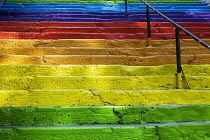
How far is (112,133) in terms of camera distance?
172cm

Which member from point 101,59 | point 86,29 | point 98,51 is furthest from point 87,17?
point 101,59

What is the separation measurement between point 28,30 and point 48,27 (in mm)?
320

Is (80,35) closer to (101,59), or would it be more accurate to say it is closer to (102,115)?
(101,59)

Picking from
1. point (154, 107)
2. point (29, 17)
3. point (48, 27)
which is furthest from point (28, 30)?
point (154, 107)

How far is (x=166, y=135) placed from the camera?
174 cm

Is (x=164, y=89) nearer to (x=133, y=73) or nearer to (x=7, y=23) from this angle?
(x=133, y=73)

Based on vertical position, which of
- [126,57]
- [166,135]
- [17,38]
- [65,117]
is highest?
[17,38]

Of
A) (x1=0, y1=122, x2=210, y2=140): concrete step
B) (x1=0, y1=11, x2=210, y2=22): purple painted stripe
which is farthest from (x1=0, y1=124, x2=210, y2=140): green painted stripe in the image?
(x1=0, y1=11, x2=210, y2=22): purple painted stripe

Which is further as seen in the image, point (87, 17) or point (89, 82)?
point (87, 17)

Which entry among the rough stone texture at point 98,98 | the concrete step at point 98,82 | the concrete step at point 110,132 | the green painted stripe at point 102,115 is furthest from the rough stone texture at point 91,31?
the concrete step at point 110,132

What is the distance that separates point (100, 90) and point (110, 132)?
0.46 m

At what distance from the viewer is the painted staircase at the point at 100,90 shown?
174 centimetres

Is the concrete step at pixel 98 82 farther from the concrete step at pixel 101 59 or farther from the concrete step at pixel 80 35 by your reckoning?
the concrete step at pixel 80 35

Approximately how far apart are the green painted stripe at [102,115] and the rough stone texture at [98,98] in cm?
13
